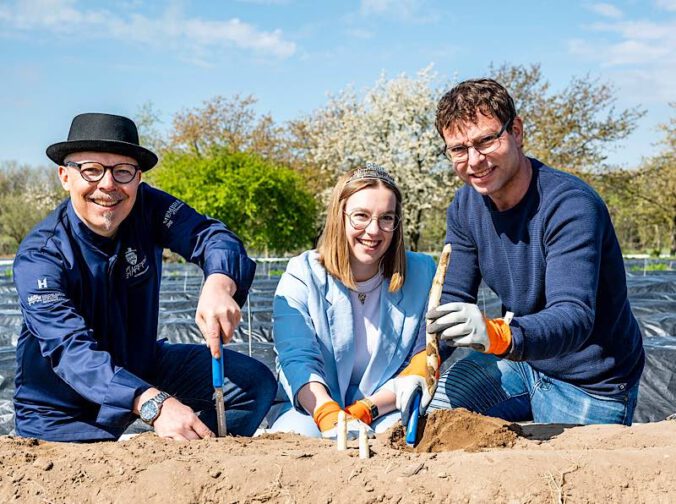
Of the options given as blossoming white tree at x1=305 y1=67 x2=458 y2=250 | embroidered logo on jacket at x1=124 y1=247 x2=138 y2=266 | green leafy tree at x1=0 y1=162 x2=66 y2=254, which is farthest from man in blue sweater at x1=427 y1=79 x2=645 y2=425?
green leafy tree at x1=0 y1=162 x2=66 y2=254

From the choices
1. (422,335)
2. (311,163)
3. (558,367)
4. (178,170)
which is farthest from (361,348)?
(311,163)

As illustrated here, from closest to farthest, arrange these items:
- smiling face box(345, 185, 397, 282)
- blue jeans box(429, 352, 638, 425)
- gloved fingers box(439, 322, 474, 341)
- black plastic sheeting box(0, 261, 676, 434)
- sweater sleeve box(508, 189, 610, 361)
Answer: gloved fingers box(439, 322, 474, 341), sweater sleeve box(508, 189, 610, 361), blue jeans box(429, 352, 638, 425), smiling face box(345, 185, 397, 282), black plastic sheeting box(0, 261, 676, 434)

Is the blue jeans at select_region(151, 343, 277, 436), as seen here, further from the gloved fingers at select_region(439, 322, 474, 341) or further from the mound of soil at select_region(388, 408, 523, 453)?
the gloved fingers at select_region(439, 322, 474, 341)

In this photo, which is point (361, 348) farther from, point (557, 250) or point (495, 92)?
point (495, 92)

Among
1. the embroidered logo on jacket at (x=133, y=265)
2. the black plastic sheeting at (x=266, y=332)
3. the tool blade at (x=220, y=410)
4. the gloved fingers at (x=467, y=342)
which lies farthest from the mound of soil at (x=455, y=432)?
the black plastic sheeting at (x=266, y=332)

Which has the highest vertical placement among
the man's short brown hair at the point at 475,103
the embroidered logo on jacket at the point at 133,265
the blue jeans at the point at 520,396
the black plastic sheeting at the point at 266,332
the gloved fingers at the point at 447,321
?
the man's short brown hair at the point at 475,103

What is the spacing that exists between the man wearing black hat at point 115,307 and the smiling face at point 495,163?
841 mm

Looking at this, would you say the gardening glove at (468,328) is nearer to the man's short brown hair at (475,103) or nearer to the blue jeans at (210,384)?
the man's short brown hair at (475,103)

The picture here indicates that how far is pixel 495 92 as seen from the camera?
2.21 m

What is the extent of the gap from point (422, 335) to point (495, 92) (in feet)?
3.32

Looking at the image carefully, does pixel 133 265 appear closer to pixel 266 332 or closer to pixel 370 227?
pixel 370 227

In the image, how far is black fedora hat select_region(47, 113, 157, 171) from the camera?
227cm

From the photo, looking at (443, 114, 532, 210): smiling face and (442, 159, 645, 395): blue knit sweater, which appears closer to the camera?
(442, 159, 645, 395): blue knit sweater

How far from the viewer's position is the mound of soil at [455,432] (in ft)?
6.52
